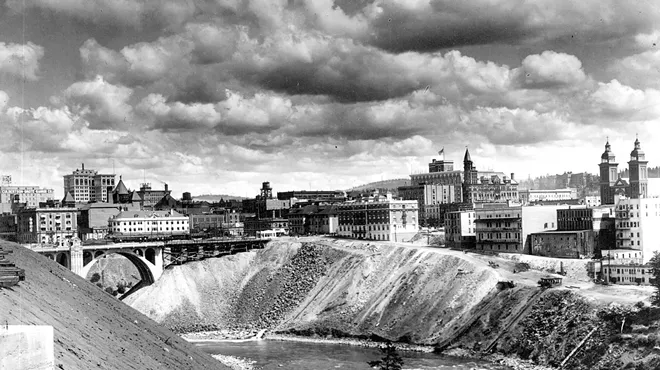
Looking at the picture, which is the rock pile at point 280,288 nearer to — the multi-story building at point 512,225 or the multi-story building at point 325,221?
the multi-story building at point 512,225

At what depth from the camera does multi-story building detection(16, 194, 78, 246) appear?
599 ft

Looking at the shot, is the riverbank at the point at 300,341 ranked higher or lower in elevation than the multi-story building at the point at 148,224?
lower

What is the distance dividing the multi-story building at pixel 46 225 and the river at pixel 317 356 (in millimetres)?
93108

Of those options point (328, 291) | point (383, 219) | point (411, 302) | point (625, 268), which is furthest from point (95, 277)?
point (625, 268)

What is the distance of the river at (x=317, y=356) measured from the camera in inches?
3290

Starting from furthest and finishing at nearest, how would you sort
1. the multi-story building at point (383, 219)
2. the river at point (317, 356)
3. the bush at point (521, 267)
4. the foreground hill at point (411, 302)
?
the multi-story building at point (383, 219) < the bush at point (521, 267) < the river at point (317, 356) < the foreground hill at point (411, 302)

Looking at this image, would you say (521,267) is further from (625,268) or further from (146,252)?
(146,252)

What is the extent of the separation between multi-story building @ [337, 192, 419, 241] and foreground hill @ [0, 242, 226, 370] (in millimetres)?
89086

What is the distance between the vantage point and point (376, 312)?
355 feet

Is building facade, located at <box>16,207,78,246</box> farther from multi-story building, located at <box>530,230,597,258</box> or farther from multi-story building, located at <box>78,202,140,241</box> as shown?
multi-story building, located at <box>530,230,597,258</box>

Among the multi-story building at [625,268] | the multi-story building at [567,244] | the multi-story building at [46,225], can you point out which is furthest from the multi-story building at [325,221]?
the multi-story building at [625,268]

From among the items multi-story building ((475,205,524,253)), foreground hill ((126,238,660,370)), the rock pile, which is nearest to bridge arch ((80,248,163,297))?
foreground hill ((126,238,660,370))

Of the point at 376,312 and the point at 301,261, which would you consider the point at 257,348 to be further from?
the point at 301,261

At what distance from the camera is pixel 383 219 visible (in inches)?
6053
